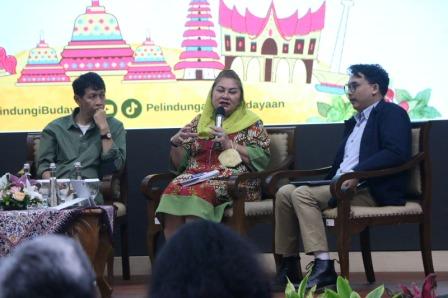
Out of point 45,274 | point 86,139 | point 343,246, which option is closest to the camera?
point 45,274

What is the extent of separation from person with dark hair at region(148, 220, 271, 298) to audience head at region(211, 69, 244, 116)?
366 cm

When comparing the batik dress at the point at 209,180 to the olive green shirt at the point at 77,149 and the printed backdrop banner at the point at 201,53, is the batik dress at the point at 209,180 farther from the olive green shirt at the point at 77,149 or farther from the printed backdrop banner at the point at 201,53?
the printed backdrop banner at the point at 201,53

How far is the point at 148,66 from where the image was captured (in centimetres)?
528

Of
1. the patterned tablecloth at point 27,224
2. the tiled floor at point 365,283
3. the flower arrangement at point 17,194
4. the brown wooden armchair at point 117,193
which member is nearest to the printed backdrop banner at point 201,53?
the brown wooden armchair at point 117,193

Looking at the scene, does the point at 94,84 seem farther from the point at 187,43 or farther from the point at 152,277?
the point at 152,277

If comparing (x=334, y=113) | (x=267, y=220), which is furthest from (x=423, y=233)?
(x=334, y=113)

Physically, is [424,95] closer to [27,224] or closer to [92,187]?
[92,187]

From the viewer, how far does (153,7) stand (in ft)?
17.2

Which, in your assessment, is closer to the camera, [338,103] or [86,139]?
[86,139]

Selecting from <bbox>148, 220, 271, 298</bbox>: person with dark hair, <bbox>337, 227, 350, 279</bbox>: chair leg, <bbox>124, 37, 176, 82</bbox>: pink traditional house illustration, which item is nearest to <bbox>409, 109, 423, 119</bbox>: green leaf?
<bbox>337, 227, 350, 279</bbox>: chair leg

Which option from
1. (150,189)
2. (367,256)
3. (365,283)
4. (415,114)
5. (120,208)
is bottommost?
(365,283)

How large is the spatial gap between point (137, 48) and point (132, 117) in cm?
43

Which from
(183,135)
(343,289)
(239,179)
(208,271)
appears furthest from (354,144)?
(208,271)

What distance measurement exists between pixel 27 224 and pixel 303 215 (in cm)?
135
